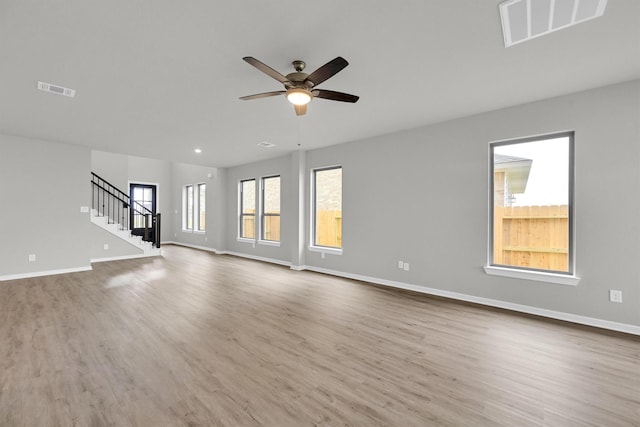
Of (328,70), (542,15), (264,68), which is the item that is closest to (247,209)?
(264,68)

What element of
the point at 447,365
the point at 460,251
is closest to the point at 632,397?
the point at 447,365

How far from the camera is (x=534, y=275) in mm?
3539

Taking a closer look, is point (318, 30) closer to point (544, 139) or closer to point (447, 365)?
point (447, 365)

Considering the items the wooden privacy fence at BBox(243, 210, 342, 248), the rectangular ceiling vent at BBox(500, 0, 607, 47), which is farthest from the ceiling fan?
the wooden privacy fence at BBox(243, 210, 342, 248)

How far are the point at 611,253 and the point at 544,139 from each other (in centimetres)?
151

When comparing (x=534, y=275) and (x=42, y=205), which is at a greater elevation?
(x=42, y=205)

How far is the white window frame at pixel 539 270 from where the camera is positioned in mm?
3351

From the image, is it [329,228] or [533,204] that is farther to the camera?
[329,228]

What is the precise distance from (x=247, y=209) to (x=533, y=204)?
656 cm

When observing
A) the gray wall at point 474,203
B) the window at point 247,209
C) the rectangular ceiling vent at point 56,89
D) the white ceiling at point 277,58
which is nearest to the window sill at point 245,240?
the window at point 247,209

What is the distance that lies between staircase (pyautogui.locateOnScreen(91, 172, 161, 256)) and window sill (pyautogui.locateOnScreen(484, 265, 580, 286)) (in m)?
8.32

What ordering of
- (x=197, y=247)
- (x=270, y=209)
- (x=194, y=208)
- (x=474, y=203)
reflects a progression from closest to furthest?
(x=474, y=203)
(x=270, y=209)
(x=197, y=247)
(x=194, y=208)

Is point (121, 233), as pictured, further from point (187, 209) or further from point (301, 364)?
point (301, 364)

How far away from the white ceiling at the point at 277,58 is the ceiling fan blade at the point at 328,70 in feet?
0.77
